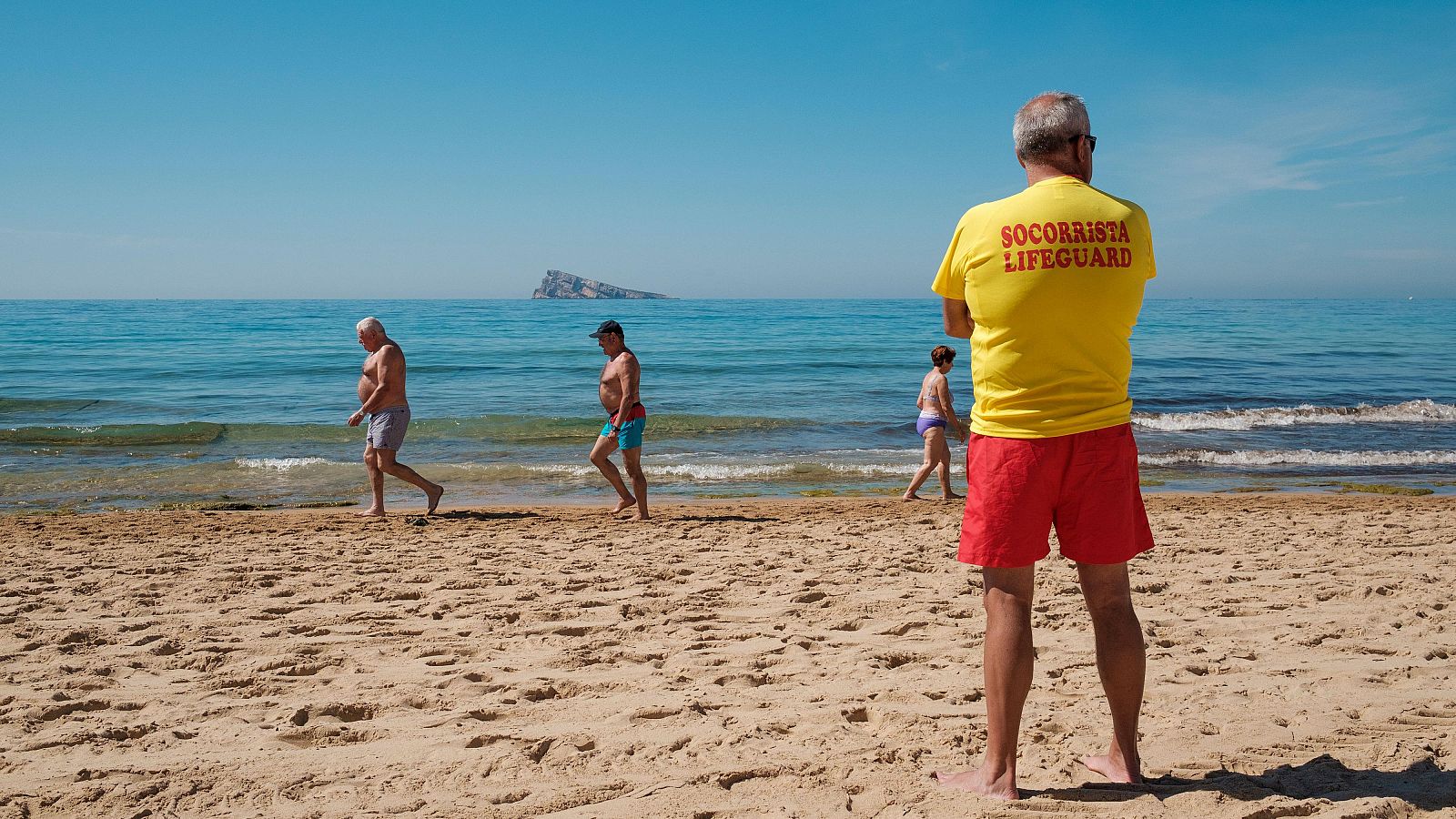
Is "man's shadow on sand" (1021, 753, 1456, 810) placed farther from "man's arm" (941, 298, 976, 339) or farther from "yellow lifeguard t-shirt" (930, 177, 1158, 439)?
"man's arm" (941, 298, 976, 339)

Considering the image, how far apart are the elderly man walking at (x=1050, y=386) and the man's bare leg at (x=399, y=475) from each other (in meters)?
6.65

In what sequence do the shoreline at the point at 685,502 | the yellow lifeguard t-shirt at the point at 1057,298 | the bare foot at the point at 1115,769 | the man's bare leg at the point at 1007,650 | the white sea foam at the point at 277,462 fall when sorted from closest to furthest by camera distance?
the yellow lifeguard t-shirt at the point at 1057,298 < the man's bare leg at the point at 1007,650 < the bare foot at the point at 1115,769 < the shoreline at the point at 685,502 < the white sea foam at the point at 277,462

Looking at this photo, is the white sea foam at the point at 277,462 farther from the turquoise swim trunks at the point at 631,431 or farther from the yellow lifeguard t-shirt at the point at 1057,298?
the yellow lifeguard t-shirt at the point at 1057,298

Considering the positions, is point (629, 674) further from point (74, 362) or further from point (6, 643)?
point (74, 362)

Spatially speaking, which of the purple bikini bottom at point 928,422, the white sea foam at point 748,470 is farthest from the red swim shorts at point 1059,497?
the white sea foam at point 748,470

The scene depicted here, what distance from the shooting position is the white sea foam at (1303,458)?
1205 cm

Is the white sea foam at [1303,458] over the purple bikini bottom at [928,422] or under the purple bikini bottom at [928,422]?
under

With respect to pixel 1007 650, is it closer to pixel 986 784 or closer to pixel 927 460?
pixel 986 784

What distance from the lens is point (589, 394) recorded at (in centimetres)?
1973

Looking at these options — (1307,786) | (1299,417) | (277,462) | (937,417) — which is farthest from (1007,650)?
(1299,417)

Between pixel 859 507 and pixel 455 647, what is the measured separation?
536cm

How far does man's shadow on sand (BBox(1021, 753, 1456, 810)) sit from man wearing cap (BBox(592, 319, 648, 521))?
557 cm

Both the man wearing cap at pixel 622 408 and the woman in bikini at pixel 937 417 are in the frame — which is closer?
the man wearing cap at pixel 622 408

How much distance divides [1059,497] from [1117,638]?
419 mm
